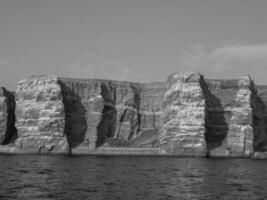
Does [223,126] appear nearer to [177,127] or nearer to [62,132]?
[177,127]

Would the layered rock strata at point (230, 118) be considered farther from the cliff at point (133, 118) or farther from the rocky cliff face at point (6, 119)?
the rocky cliff face at point (6, 119)

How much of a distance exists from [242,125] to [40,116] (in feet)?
228

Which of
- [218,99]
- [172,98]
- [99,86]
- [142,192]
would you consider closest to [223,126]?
[218,99]

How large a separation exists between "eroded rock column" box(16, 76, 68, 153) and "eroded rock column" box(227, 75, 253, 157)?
5567cm

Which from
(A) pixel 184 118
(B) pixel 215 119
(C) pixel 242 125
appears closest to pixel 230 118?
(B) pixel 215 119

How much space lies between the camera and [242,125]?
158500mm

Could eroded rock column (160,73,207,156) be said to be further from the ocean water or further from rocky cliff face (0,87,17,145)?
the ocean water

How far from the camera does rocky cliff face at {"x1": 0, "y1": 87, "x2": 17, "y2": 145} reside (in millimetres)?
172250

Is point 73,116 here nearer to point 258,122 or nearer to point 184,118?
point 184,118

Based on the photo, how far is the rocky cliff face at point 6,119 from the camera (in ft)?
565

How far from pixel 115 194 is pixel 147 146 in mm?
123526

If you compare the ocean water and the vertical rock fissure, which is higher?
the vertical rock fissure

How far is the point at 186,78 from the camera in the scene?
164625 millimetres

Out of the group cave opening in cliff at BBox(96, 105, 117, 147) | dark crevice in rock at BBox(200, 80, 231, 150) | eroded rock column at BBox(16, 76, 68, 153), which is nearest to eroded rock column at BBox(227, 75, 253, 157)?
dark crevice in rock at BBox(200, 80, 231, 150)
